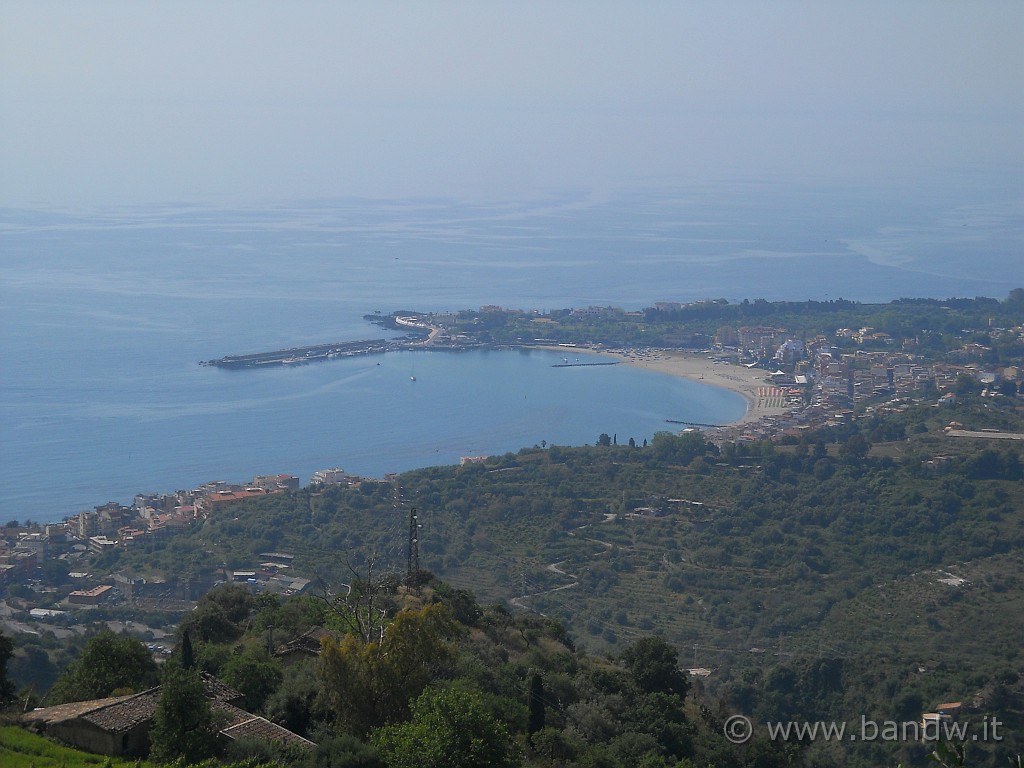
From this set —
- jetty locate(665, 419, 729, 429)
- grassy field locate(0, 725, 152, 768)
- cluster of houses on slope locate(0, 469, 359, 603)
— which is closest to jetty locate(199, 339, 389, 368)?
jetty locate(665, 419, 729, 429)

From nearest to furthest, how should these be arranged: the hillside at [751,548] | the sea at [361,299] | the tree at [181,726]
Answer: the tree at [181,726]
the hillside at [751,548]
the sea at [361,299]

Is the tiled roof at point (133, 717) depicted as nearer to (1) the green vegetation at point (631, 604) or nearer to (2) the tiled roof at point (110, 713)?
(2) the tiled roof at point (110, 713)

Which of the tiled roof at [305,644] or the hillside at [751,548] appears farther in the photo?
the hillside at [751,548]

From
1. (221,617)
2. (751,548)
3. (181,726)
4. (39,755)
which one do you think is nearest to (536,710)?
(181,726)

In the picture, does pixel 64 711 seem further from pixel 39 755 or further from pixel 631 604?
pixel 631 604

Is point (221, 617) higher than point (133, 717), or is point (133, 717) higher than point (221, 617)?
point (133, 717)

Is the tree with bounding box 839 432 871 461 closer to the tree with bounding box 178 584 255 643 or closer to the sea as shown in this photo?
the sea

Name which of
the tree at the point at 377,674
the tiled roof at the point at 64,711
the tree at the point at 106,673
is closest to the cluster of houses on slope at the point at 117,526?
the tree at the point at 106,673
